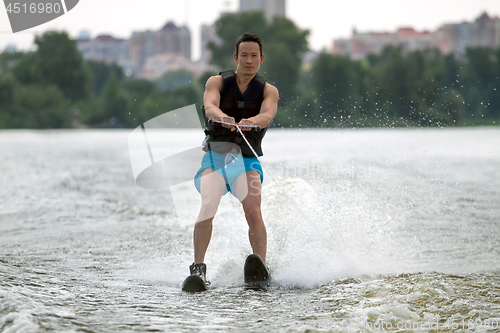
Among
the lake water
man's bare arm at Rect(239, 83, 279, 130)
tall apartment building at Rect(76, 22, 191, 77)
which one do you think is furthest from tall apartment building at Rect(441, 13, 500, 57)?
man's bare arm at Rect(239, 83, 279, 130)

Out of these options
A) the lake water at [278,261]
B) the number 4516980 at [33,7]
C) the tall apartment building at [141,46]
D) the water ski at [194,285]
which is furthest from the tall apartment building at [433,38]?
the water ski at [194,285]

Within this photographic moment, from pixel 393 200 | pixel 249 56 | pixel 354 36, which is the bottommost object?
pixel 393 200

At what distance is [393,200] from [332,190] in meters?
1.56

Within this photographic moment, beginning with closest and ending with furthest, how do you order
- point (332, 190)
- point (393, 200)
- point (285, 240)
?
1. point (285, 240)
2. point (332, 190)
3. point (393, 200)

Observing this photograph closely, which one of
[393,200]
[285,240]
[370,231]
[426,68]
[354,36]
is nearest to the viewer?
[285,240]

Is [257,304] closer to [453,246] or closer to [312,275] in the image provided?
[312,275]

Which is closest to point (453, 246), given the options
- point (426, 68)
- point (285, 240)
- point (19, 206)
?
point (285, 240)

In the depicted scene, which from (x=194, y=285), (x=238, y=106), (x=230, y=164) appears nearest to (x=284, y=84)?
(x=238, y=106)

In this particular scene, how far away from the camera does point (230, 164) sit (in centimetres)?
421

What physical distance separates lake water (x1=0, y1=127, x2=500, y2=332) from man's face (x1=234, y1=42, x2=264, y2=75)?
2.53 ft

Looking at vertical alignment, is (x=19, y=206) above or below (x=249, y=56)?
below

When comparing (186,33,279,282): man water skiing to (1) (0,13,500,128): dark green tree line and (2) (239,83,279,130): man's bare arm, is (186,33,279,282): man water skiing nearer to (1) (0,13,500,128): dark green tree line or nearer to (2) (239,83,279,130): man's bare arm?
(2) (239,83,279,130): man's bare arm

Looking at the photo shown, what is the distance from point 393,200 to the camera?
7883 millimetres

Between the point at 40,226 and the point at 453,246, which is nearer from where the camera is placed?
the point at 453,246
